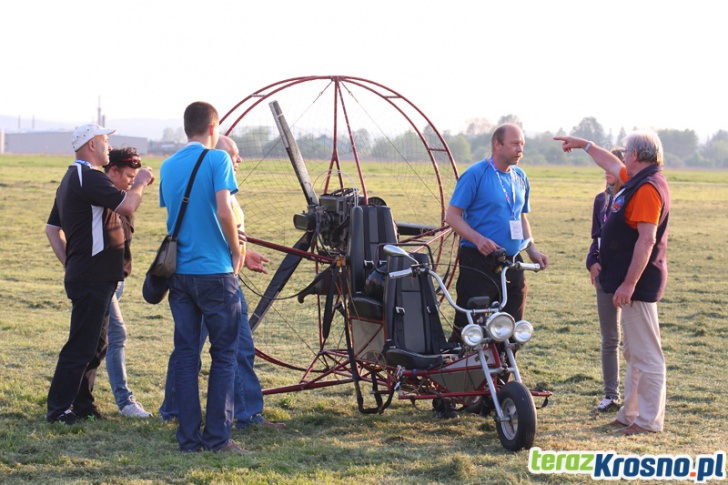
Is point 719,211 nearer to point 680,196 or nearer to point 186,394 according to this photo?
point 680,196

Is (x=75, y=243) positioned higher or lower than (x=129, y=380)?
higher

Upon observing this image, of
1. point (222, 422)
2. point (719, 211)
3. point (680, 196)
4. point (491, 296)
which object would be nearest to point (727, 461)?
point (491, 296)

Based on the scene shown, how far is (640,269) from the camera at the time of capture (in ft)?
17.9

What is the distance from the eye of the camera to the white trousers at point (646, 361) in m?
5.59

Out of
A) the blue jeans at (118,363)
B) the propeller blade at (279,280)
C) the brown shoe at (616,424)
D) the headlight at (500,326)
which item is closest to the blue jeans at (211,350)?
the blue jeans at (118,363)

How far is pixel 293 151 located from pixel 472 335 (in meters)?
2.03

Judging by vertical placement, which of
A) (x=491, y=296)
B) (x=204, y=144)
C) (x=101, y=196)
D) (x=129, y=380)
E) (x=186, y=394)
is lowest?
(x=129, y=380)

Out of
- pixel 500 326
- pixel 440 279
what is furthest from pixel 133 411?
pixel 500 326

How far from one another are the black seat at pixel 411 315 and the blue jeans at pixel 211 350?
110cm

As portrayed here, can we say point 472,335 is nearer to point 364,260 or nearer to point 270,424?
point 364,260

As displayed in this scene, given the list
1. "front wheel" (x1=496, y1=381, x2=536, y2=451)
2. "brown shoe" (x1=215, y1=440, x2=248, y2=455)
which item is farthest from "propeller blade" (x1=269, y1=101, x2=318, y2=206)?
"front wheel" (x1=496, y1=381, x2=536, y2=451)

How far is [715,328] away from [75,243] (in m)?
6.82

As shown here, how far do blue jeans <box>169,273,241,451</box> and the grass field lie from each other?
0.17 metres

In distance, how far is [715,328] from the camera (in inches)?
371
